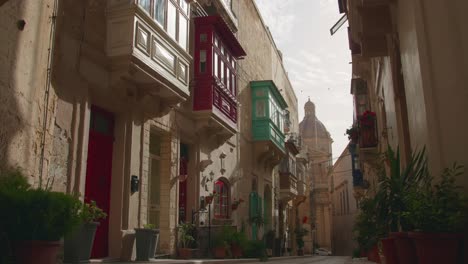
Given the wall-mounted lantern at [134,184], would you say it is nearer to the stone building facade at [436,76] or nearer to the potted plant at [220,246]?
the potted plant at [220,246]

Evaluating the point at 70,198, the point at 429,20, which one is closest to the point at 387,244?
the point at 429,20

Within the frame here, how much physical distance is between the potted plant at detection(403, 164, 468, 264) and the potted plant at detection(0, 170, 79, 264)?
3870 millimetres

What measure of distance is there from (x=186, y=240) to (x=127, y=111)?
12.3ft

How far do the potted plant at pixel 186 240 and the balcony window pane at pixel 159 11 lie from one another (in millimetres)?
5053

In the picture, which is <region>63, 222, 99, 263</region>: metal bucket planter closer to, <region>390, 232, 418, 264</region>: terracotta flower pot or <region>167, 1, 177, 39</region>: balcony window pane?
<region>390, 232, 418, 264</region>: terracotta flower pot

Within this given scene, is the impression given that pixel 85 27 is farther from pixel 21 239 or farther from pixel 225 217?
pixel 225 217

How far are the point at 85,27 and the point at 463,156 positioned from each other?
6.97 metres

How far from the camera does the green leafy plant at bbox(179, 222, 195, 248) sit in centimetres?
1133

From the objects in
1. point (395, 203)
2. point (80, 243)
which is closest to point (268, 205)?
point (80, 243)

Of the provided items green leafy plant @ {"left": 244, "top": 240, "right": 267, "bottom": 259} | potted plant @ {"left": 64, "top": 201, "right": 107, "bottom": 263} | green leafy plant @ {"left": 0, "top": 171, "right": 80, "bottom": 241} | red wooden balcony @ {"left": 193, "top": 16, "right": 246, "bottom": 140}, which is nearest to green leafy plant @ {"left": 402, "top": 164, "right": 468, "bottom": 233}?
green leafy plant @ {"left": 0, "top": 171, "right": 80, "bottom": 241}

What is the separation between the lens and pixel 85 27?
8.68 m

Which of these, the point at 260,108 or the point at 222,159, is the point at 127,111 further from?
the point at 260,108

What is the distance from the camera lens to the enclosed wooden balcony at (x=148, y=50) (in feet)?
29.1

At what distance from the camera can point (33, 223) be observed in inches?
204
